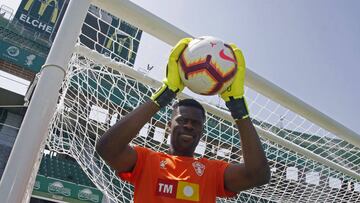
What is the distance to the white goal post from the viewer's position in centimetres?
160

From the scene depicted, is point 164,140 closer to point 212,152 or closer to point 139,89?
point 212,152

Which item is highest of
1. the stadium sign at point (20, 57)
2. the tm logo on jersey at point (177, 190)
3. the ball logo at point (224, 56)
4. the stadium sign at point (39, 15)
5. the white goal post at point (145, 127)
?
the stadium sign at point (39, 15)

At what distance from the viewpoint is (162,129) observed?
377 centimetres

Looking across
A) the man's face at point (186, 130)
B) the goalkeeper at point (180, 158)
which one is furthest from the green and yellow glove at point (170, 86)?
the man's face at point (186, 130)

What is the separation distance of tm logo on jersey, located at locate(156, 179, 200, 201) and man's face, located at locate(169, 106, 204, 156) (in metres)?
0.19

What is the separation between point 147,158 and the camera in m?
1.64

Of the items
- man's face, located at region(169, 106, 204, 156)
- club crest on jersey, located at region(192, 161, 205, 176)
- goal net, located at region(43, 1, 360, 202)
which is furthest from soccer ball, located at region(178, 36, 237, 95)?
goal net, located at region(43, 1, 360, 202)

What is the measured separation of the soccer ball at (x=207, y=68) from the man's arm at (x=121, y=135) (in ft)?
0.64

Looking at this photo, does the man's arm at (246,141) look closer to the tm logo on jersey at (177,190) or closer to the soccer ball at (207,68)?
the soccer ball at (207,68)

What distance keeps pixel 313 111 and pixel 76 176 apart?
12055 mm

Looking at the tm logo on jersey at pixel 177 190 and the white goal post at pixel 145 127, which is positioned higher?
the white goal post at pixel 145 127

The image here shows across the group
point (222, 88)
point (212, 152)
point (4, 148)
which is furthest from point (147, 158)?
point (4, 148)

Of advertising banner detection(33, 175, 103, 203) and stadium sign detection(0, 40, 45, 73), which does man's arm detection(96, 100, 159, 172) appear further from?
stadium sign detection(0, 40, 45, 73)

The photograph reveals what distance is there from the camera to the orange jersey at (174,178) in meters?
1.53
